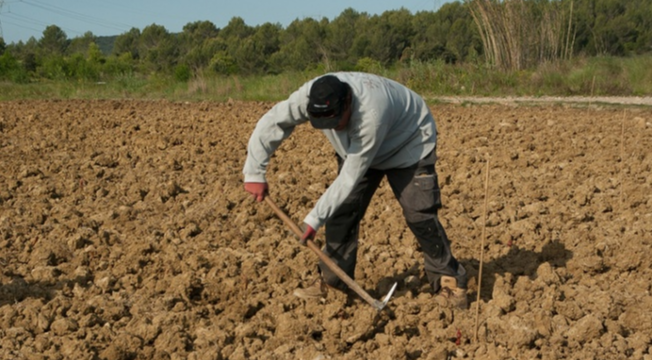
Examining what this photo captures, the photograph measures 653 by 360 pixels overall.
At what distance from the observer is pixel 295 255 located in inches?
223

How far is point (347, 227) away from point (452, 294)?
70 cm

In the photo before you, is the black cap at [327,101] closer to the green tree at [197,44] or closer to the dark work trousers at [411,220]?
the dark work trousers at [411,220]

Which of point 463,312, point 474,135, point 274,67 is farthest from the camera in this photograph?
point 274,67

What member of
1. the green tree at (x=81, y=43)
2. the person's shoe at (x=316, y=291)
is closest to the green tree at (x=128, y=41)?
the green tree at (x=81, y=43)

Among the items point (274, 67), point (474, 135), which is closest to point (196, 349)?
point (474, 135)

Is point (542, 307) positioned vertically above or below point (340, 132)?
below

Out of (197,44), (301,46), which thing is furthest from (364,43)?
(197,44)

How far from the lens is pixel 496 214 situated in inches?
261

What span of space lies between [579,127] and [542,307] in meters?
5.87

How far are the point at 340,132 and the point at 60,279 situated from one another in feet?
7.21

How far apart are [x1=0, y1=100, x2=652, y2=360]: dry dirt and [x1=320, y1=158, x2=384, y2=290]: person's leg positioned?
16cm

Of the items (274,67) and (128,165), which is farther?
(274,67)

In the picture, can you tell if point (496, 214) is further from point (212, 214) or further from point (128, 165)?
point (128, 165)

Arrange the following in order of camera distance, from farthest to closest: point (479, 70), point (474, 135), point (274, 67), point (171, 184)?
point (274, 67), point (479, 70), point (474, 135), point (171, 184)
